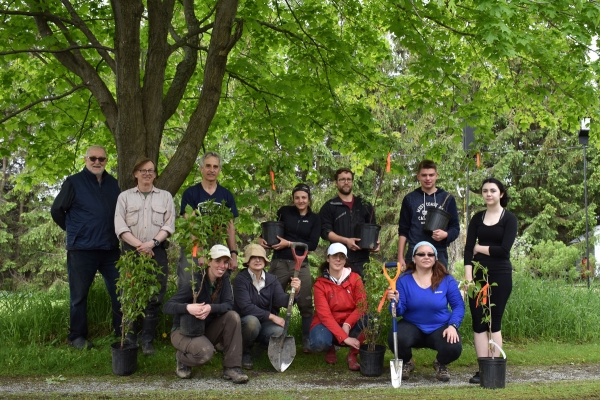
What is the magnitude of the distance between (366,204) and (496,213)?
63.7 inches

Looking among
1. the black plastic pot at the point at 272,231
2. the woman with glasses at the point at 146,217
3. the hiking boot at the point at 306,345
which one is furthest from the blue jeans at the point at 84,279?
the hiking boot at the point at 306,345

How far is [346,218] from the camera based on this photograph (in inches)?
255

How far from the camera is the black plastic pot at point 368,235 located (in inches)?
245

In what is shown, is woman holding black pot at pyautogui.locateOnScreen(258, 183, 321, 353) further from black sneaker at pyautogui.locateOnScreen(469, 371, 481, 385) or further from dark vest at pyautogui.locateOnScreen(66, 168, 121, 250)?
black sneaker at pyautogui.locateOnScreen(469, 371, 481, 385)

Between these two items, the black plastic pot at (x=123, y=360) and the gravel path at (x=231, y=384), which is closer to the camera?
the gravel path at (x=231, y=384)

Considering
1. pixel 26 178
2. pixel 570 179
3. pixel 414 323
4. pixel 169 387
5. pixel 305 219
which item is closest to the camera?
pixel 169 387

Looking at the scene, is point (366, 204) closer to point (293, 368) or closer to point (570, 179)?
point (293, 368)

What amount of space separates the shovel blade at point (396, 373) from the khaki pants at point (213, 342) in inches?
53.5

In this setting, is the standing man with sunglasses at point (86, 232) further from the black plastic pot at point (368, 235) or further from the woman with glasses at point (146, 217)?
the black plastic pot at point (368, 235)

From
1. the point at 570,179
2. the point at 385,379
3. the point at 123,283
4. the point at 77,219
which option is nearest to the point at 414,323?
the point at 385,379

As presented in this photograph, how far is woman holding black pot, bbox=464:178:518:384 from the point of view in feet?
17.2

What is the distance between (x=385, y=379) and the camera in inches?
215

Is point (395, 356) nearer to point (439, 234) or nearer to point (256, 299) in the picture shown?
point (439, 234)

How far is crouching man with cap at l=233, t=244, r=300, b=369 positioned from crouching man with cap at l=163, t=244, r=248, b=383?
378mm
